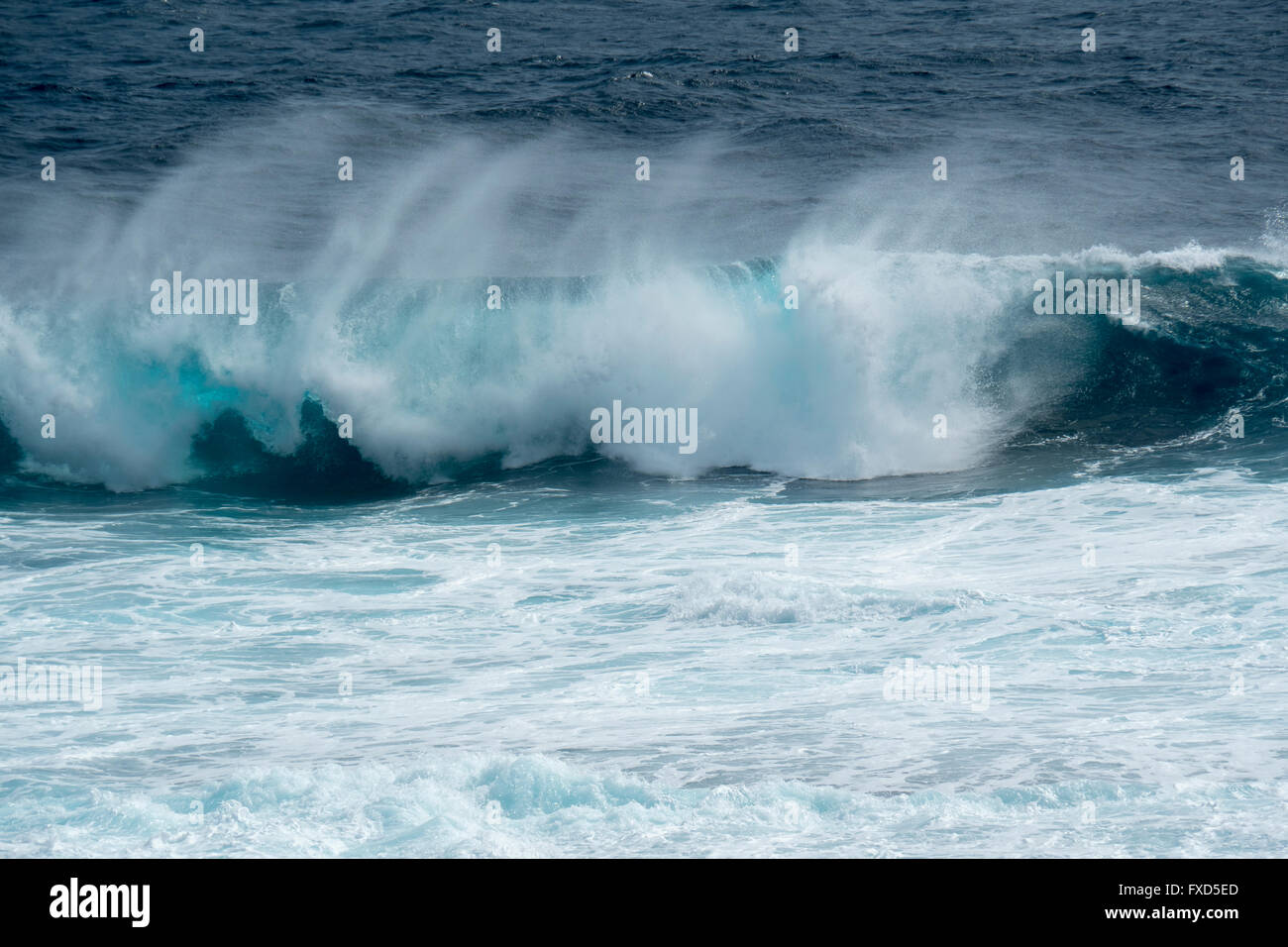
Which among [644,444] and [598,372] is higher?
[598,372]

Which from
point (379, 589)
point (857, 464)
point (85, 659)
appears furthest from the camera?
point (857, 464)

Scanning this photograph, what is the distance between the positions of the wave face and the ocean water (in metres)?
0.07

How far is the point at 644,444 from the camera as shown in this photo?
53.3 ft

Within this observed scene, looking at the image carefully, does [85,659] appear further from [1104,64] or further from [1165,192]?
[1104,64]

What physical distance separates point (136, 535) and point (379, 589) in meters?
3.68

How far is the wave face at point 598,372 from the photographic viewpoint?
53.4ft

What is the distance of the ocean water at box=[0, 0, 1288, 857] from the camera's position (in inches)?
304

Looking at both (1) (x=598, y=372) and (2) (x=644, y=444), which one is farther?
(1) (x=598, y=372)

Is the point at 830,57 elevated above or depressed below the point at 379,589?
above

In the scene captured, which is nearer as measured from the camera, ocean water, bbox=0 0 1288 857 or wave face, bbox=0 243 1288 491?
ocean water, bbox=0 0 1288 857

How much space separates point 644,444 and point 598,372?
1.28 metres

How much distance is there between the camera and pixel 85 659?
33.0 feet

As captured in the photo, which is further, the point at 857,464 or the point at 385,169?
the point at 385,169
